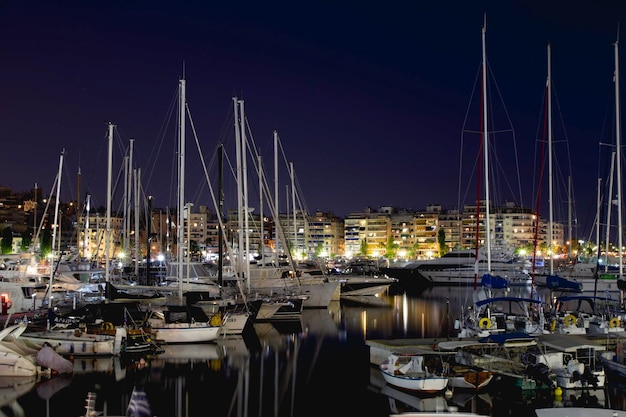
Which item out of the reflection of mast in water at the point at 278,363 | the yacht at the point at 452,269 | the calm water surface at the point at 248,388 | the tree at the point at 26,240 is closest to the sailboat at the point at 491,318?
the calm water surface at the point at 248,388

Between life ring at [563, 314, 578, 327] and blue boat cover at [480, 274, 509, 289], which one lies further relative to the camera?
blue boat cover at [480, 274, 509, 289]

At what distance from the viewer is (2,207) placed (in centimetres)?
17200

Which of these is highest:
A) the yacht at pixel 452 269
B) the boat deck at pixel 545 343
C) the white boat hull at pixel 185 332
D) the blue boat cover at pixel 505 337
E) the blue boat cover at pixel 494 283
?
the blue boat cover at pixel 494 283

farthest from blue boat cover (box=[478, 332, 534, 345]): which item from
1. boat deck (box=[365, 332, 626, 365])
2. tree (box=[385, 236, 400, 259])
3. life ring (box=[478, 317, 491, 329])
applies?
tree (box=[385, 236, 400, 259])

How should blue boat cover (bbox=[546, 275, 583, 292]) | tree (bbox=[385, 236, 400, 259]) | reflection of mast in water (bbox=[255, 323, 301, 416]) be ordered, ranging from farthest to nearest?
1. tree (bbox=[385, 236, 400, 259])
2. blue boat cover (bbox=[546, 275, 583, 292])
3. reflection of mast in water (bbox=[255, 323, 301, 416])

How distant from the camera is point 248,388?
25.8m

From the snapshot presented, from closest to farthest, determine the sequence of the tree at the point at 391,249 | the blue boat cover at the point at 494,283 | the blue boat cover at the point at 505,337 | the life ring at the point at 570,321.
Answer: the blue boat cover at the point at 505,337 < the life ring at the point at 570,321 < the blue boat cover at the point at 494,283 < the tree at the point at 391,249

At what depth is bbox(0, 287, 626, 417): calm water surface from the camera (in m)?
22.3

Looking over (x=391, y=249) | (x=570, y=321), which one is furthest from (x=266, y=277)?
(x=391, y=249)

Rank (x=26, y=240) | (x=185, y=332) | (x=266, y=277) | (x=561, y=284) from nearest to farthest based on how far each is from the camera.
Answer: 1. (x=185, y=332)
2. (x=561, y=284)
3. (x=266, y=277)
4. (x=26, y=240)

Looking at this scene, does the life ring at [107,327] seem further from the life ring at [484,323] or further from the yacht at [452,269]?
the yacht at [452,269]

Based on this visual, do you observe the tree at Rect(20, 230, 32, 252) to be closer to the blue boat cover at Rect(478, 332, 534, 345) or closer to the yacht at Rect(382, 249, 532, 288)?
the yacht at Rect(382, 249, 532, 288)

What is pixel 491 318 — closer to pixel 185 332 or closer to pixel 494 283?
pixel 494 283

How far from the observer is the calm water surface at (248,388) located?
2231 centimetres
